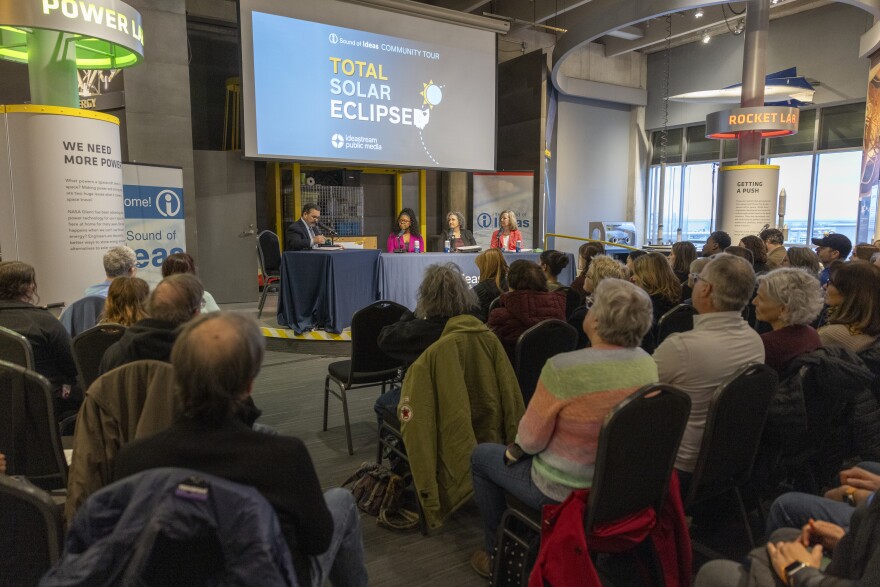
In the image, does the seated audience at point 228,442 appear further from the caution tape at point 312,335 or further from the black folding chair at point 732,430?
the caution tape at point 312,335

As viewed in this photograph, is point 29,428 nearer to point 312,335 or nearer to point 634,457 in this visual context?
point 634,457

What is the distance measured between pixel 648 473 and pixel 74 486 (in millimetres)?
1578

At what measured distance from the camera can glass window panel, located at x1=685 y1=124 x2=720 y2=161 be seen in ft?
41.4

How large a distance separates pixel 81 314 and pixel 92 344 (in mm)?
805

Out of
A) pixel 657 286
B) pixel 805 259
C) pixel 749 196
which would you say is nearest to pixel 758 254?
pixel 805 259

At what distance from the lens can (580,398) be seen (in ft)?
5.25

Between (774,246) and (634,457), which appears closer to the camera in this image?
(634,457)

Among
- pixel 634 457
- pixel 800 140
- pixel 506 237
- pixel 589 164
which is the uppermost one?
pixel 800 140

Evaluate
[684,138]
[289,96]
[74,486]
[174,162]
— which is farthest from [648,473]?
[684,138]

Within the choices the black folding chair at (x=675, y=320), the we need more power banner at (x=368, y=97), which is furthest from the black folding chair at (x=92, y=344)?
the we need more power banner at (x=368, y=97)

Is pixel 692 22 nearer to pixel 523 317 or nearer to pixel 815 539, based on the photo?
pixel 523 317

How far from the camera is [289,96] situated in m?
7.16

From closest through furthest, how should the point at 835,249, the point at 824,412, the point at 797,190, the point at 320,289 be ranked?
the point at 824,412 → the point at 835,249 → the point at 320,289 → the point at 797,190

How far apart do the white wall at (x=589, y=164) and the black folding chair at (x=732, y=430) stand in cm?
1081
